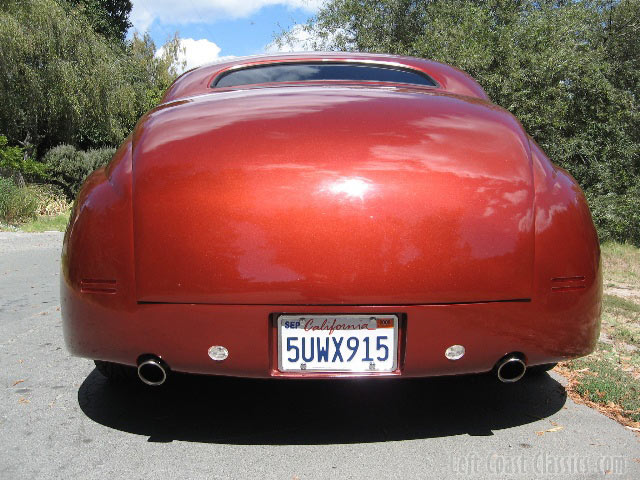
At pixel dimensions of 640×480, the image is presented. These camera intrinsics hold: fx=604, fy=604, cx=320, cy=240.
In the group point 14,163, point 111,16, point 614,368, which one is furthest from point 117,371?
point 111,16

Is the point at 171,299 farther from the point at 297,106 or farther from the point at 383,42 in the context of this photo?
the point at 383,42

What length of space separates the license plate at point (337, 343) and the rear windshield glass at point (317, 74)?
4.76 feet

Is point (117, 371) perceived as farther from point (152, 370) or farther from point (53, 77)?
point (53, 77)

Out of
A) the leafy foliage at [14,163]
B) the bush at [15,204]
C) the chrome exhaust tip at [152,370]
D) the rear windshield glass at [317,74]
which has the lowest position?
the bush at [15,204]

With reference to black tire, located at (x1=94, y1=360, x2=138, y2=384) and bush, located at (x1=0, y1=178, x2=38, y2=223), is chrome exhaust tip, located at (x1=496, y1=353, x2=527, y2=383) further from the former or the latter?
bush, located at (x1=0, y1=178, x2=38, y2=223)

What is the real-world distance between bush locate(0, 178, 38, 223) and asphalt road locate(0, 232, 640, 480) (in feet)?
31.5

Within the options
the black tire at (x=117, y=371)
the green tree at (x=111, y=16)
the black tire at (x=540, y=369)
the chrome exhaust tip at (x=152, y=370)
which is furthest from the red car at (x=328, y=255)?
the green tree at (x=111, y=16)

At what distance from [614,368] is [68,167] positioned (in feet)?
54.7

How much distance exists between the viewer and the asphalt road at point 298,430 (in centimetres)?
223

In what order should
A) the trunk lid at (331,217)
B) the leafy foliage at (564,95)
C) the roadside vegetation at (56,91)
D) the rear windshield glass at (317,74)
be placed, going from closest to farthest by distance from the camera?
1. the trunk lid at (331,217)
2. the rear windshield glass at (317,74)
3. the leafy foliage at (564,95)
4. the roadside vegetation at (56,91)

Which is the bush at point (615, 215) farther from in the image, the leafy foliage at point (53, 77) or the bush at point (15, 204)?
the leafy foliage at point (53, 77)

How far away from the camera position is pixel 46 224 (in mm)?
12445

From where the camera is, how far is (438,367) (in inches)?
86.0

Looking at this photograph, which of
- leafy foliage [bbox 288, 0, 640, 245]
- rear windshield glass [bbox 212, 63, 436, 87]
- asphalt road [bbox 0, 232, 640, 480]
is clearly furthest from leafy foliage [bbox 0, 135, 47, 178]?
rear windshield glass [bbox 212, 63, 436, 87]
